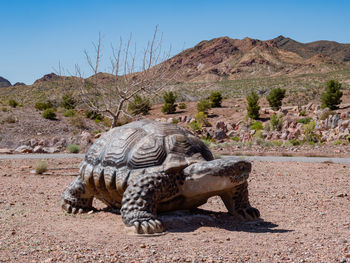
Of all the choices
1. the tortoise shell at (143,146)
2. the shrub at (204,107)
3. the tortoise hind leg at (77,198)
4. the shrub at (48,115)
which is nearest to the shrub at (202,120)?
the shrub at (204,107)

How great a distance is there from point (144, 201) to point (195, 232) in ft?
2.61

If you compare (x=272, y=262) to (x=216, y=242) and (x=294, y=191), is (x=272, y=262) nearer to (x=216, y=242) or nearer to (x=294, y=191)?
(x=216, y=242)

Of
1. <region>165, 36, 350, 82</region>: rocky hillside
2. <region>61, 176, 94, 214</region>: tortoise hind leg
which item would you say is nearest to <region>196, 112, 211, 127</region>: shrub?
<region>61, 176, 94, 214</region>: tortoise hind leg

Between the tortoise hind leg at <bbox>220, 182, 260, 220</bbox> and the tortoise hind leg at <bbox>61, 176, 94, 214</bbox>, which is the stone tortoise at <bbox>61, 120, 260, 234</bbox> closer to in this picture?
the tortoise hind leg at <bbox>220, 182, 260, 220</bbox>

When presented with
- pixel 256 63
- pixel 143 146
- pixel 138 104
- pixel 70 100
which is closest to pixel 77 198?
pixel 143 146

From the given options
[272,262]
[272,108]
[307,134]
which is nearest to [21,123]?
[307,134]

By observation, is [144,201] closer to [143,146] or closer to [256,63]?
[143,146]

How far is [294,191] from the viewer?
359 inches

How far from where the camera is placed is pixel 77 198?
267 inches

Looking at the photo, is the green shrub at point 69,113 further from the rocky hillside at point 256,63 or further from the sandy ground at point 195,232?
the rocky hillside at point 256,63

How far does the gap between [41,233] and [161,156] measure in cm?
185

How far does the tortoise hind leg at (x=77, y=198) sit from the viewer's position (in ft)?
21.9

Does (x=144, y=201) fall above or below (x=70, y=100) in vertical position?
below

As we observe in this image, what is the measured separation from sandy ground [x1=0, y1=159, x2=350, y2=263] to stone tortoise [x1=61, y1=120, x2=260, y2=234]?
28 cm
